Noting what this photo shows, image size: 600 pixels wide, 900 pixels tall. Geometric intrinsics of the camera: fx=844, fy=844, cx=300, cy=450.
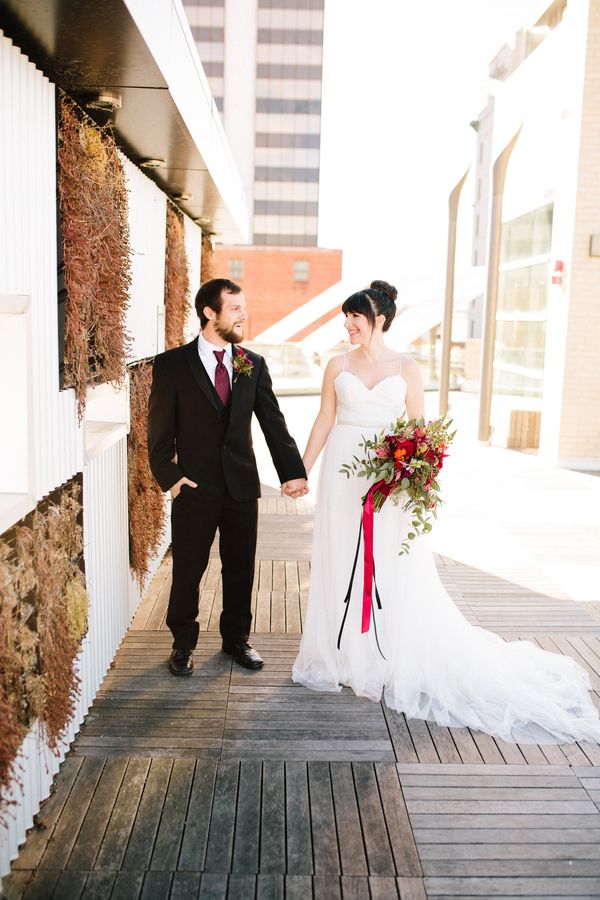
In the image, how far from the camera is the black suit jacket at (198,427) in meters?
3.90

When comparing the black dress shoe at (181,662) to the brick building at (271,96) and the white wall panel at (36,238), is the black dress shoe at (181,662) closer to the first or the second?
the white wall panel at (36,238)

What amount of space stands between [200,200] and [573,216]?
508cm

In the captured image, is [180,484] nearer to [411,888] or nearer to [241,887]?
[241,887]

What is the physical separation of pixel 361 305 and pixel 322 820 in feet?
7.43

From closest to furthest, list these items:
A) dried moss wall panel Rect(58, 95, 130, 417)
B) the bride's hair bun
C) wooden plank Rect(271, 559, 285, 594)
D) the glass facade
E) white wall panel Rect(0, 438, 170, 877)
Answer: white wall panel Rect(0, 438, 170, 877) < dried moss wall panel Rect(58, 95, 130, 417) < the bride's hair bun < wooden plank Rect(271, 559, 285, 594) < the glass facade

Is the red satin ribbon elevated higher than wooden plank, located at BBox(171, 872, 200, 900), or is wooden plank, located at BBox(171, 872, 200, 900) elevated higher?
the red satin ribbon

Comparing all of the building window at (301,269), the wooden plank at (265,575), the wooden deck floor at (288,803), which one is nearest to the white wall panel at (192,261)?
the wooden plank at (265,575)

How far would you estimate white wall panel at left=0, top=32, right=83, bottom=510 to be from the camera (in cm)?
260

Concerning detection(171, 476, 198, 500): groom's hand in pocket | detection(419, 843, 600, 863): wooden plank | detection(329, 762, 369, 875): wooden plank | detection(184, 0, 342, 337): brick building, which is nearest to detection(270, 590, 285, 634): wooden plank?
detection(171, 476, 198, 500): groom's hand in pocket

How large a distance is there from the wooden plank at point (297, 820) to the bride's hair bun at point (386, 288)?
228 centimetres

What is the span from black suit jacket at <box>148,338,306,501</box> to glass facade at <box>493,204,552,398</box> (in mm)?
8099

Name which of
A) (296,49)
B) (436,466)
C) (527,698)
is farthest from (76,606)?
(296,49)

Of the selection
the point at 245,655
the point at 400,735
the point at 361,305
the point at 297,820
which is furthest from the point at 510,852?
the point at 361,305

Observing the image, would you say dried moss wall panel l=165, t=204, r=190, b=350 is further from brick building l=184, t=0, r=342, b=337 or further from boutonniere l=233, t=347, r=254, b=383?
brick building l=184, t=0, r=342, b=337
